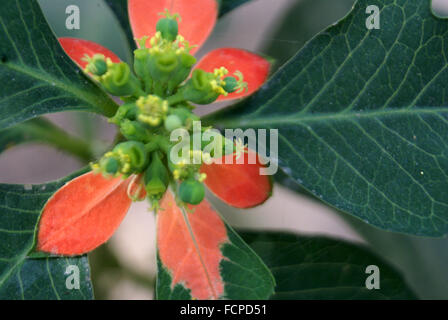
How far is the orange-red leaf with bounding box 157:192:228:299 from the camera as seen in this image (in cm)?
95

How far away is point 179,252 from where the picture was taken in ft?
3.16

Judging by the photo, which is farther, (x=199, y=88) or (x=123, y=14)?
(x=123, y=14)

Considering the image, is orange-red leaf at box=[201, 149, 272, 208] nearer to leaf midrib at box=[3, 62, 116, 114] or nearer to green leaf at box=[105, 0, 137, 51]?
leaf midrib at box=[3, 62, 116, 114]

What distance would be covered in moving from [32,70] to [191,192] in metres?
0.37

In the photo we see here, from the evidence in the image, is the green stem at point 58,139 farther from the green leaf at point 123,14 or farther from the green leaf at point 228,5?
the green leaf at point 228,5

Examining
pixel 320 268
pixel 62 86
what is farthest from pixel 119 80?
pixel 320 268

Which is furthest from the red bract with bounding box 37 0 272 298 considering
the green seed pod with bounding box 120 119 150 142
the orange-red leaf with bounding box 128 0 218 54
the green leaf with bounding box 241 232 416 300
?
the green leaf with bounding box 241 232 416 300

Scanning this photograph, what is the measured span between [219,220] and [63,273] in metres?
0.30

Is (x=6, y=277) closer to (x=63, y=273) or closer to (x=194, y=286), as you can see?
(x=63, y=273)

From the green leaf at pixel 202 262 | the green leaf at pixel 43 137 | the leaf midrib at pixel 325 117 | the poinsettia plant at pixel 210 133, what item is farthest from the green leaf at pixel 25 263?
the leaf midrib at pixel 325 117

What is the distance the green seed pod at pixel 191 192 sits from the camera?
845mm

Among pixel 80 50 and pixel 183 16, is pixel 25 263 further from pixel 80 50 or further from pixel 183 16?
pixel 183 16

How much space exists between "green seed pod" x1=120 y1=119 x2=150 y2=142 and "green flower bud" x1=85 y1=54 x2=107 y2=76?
0.09 meters

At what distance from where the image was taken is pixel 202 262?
0.97m
